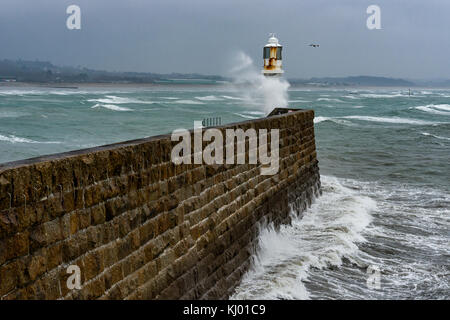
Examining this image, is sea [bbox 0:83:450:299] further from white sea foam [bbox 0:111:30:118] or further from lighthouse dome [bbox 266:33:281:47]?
white sea foam [bbox 0:111:30:118]

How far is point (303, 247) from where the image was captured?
993 cm

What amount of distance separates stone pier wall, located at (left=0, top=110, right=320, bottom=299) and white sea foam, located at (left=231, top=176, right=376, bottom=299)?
0.35 m

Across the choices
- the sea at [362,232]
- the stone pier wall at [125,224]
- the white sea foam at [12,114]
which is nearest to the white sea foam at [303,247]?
the sea at [362,232]

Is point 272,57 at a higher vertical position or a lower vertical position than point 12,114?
higher

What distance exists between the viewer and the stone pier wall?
429cm

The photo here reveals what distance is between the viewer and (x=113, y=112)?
157ft

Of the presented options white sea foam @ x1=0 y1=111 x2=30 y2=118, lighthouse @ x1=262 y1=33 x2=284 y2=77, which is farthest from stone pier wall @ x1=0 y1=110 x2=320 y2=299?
white sea foam @ x1=0 y1=111 x2=30 y2=118

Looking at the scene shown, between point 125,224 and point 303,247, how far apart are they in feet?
16.8

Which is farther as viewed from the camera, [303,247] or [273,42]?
[273,42]

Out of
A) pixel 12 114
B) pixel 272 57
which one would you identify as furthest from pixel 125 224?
pixel 12 114

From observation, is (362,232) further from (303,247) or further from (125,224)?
(125,224)

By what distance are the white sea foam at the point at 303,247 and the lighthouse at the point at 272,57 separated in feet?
23.0
